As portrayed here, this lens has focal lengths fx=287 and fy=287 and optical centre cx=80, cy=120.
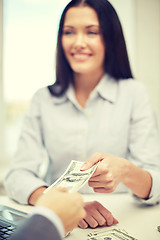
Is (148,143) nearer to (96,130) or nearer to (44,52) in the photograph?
(96,130)

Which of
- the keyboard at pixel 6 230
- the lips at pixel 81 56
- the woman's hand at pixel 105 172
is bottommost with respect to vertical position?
the keyboard at pixel 6 230

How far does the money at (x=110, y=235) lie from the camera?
0.78m

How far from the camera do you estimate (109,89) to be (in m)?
1.47

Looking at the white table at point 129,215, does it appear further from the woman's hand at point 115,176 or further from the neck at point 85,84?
the neck at point 85,84

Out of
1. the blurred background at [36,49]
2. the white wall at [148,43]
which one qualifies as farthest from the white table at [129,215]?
the white wall at [148,43]

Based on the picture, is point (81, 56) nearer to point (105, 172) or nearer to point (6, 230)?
point (105, 172)

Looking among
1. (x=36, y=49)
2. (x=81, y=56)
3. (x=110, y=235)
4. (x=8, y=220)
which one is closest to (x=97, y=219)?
(x=110, y=235)

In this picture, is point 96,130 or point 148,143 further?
point 96,130

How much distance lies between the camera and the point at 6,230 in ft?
2.46

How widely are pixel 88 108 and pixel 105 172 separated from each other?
599 millimetres

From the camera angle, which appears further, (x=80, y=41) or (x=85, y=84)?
(x=85, y=84)

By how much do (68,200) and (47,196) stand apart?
4cm

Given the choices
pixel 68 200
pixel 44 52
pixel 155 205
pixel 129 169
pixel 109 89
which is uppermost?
pixel 44 52

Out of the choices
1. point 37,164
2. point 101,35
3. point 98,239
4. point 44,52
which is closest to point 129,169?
point 98,239
